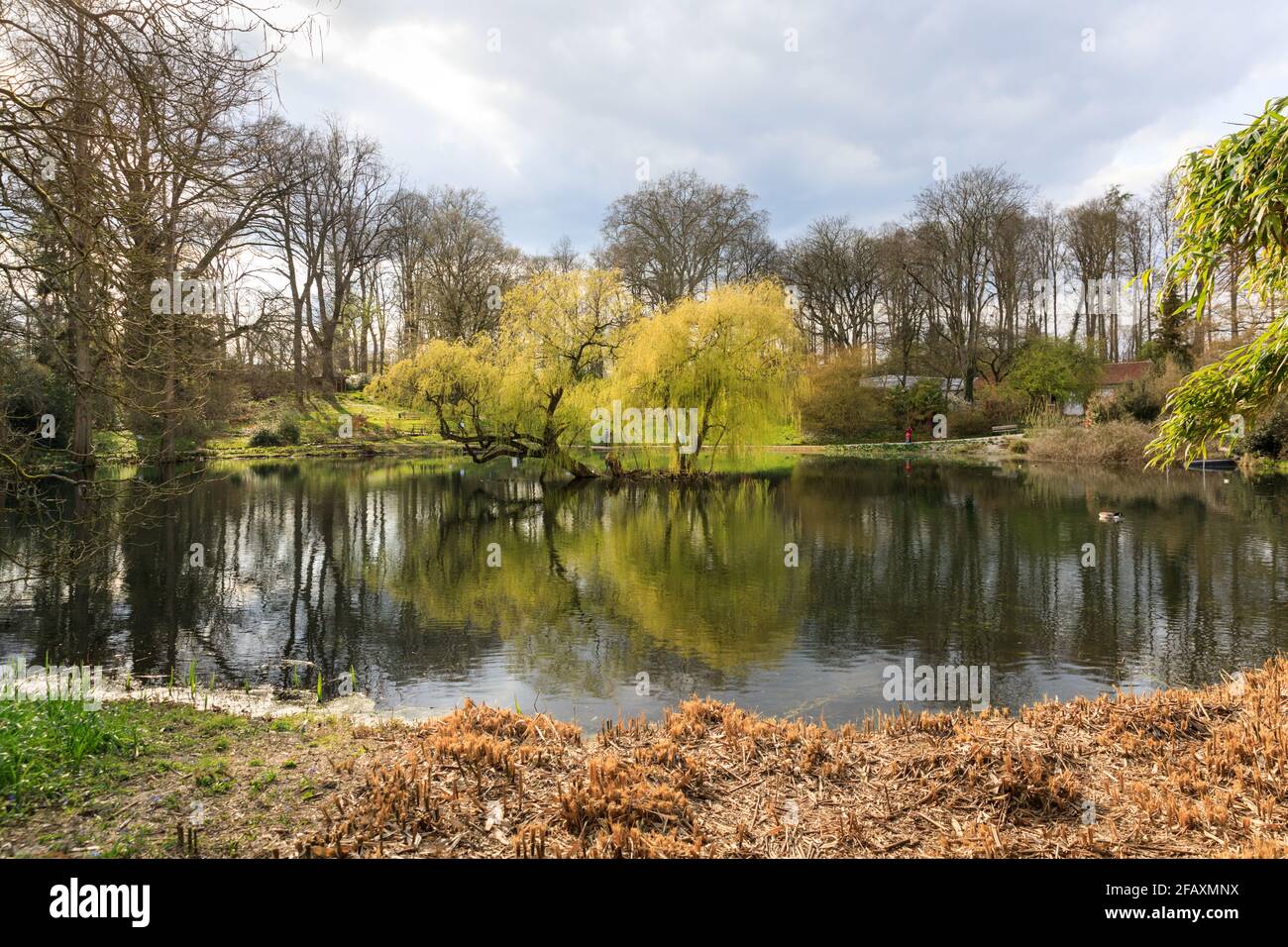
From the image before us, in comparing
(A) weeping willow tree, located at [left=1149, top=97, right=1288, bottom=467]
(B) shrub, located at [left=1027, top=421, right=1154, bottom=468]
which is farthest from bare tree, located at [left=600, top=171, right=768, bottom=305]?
(A) weeping willow tree, located at [left=1149, top=97, right=1288, bottom=467]

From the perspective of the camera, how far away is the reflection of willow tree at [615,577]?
9438mm

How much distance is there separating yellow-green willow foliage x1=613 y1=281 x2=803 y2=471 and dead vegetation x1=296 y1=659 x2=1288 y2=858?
76.2 feet

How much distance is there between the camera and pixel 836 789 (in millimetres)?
4238

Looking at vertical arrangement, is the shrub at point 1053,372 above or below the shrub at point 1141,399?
above

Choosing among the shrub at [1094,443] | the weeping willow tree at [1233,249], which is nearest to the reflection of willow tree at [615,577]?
the weeping willow tree at [1233,249]

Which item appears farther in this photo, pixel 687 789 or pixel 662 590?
pixel 662 590

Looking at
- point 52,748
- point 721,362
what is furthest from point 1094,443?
point 52,748

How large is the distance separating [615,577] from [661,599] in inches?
73.5

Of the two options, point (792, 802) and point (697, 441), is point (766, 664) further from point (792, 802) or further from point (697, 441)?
point (697, 441)

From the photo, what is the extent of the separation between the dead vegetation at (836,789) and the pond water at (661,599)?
1.80 m

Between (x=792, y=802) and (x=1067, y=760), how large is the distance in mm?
1840

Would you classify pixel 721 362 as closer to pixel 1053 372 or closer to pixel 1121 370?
pixel 1053 372

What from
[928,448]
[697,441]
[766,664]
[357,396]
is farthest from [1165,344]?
[357,396]

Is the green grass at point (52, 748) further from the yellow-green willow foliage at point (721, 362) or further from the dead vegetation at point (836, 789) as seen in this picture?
the yellow-green willow foliage at point (721, 362)
